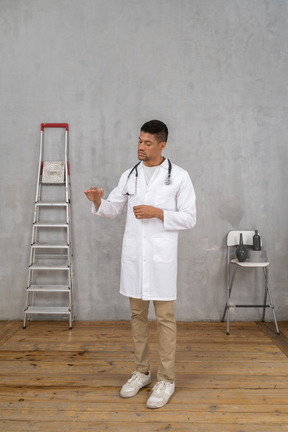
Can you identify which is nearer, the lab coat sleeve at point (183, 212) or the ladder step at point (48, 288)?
the lab coat sleeve at point (183, 212)

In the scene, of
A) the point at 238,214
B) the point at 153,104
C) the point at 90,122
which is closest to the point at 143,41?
the point at 153,104

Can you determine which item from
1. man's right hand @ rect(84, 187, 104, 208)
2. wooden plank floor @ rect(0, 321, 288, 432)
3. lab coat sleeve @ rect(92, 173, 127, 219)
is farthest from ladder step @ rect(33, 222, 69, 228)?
man's right hand @ rect(84, 187, 104, 208)

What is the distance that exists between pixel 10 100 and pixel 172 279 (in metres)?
2.80

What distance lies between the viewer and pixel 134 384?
8.27 feet

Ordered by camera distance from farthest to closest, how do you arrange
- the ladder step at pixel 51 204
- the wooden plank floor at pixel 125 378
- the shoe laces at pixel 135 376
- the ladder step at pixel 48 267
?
the ladder step at pixel 51 204
the ladder step at pixel 48 267
the shoe laces at pixel 135 376
the wooden plank floor at pixel 125 378

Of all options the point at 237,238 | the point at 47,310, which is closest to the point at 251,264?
the point at 237,238

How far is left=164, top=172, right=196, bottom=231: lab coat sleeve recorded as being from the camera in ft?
7.92

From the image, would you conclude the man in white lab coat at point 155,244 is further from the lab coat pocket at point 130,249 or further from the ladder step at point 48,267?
the ladder step at point 48,267

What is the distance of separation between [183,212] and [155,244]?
0.27 metres

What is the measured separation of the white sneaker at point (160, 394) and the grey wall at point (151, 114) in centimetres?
167

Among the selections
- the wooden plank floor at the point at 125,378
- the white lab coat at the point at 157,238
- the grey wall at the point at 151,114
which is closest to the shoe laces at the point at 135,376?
the wooden plank floor at the point at 125,378

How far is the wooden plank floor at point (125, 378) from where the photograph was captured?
2.20 metres

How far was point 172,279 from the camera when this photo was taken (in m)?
2.52

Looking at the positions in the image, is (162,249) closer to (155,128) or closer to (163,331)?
(163,331)
